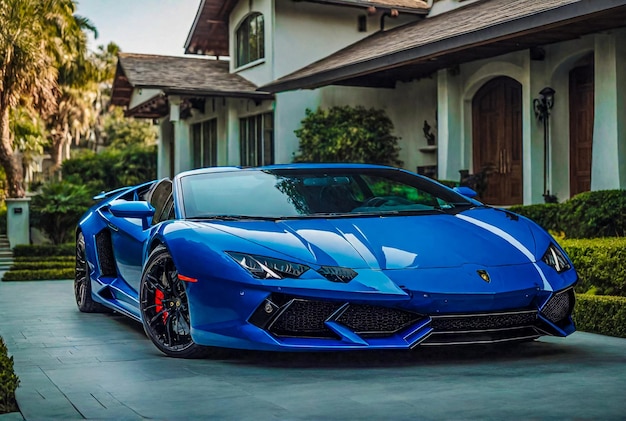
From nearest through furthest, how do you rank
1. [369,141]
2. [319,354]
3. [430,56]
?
[319,354], [430,56], [369,141]

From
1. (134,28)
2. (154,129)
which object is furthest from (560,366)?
(154,129)

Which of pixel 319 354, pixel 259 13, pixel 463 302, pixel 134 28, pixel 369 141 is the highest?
pixel 134 28

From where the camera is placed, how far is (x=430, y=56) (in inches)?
626

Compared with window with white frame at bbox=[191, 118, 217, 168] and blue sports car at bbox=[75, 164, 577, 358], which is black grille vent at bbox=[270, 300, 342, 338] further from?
window with white frame at bbox=[191, 118, 217, 168]

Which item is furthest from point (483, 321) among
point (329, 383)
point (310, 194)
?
point (310, 194)

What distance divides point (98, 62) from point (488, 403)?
55.7 meters

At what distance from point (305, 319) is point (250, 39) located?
70.0 ft

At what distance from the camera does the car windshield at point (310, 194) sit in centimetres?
622

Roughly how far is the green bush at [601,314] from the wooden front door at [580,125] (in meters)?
9.23

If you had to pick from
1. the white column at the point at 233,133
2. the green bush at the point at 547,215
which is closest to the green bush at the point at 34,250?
the white column at the point at 233,133

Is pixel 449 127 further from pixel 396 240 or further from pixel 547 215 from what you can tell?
pixel 396 240

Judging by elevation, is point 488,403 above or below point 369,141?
below

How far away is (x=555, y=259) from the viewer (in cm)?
573

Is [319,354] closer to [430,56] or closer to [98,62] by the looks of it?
[430,56]
